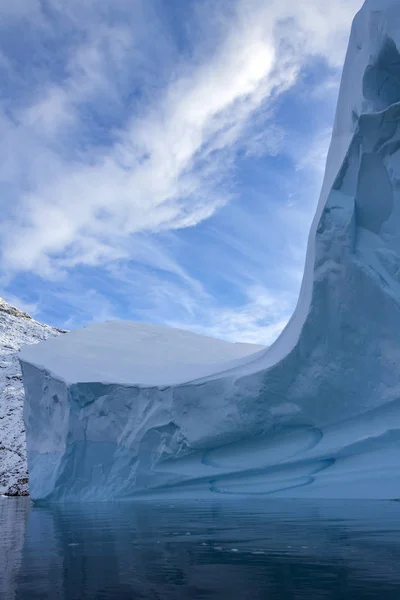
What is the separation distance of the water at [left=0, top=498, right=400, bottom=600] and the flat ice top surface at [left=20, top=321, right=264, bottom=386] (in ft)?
19.1

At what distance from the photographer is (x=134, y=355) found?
45.1ft

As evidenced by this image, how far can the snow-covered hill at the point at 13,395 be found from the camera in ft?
82.3

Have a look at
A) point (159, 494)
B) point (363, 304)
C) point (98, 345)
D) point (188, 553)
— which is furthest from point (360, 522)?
point (98, 345)

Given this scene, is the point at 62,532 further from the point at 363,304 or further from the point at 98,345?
the point at 98,345

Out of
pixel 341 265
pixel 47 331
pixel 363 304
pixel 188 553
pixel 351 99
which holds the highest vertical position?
pixel 47 331

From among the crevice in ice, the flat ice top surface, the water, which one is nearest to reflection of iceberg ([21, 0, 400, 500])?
the crevice in ice

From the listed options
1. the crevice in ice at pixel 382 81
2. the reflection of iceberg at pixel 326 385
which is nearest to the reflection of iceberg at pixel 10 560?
the reflection of iceberg at pixel 326 385

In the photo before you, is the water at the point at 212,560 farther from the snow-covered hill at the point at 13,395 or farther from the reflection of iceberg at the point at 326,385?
the snow-covered hill at the point at 13,395

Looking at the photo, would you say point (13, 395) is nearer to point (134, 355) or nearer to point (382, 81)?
point (134, 355)

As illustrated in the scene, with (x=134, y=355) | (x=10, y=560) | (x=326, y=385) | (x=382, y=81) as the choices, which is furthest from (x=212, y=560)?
(x=134, y=355)

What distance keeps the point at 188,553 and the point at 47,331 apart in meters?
40.9

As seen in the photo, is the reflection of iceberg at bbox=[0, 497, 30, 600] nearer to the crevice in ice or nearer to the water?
the water

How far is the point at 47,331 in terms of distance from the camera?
140ft

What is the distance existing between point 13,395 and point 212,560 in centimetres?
2997
